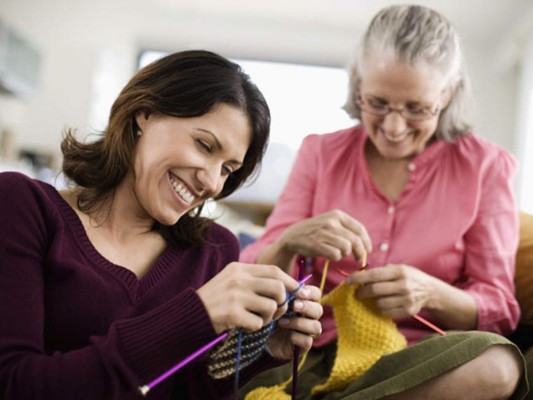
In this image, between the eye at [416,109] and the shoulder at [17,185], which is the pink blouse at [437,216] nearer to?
the eye at [416,109]

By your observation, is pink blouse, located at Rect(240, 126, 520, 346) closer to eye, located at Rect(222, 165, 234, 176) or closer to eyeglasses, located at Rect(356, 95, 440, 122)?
eyeglasses, located at Rect(356, 95, 440, 122)

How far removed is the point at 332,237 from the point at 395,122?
32cm

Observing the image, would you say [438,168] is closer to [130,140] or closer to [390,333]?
[390,333]

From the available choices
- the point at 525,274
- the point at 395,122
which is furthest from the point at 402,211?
the point at 525,274

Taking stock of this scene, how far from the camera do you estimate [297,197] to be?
1.56 metres

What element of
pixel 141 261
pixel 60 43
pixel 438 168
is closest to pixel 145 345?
pixel 141 261

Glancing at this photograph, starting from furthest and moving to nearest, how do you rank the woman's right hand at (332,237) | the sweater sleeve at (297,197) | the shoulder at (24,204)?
the sweater sleeve at (297,197), the woman's right hand at (332,237), the shoulder at (24,204)

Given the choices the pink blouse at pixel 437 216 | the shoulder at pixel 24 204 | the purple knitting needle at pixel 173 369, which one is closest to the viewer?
the purple knitting needle at pixel 173 369

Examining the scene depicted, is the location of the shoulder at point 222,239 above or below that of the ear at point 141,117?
below

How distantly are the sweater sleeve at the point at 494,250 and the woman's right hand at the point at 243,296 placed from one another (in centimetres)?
68

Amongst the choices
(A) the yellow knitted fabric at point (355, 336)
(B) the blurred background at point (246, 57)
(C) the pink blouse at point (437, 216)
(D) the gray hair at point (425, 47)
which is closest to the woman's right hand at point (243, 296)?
(A) the yellow knitted fabric at point (355, 336)

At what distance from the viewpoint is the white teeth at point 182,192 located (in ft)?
3.25

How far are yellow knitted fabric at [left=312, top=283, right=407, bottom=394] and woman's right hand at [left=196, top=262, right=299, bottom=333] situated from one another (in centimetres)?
44

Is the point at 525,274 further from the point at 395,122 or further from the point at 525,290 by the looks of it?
the point at 395,122
